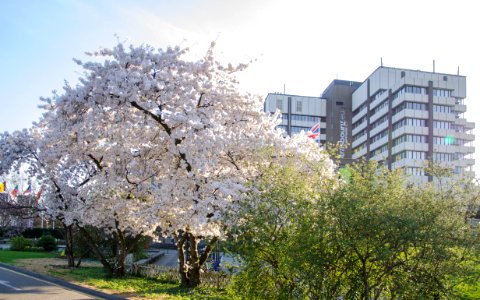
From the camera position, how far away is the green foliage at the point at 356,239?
9125 mm

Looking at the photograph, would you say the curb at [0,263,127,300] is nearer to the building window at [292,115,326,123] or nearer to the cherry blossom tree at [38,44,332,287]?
the cherry blossom tree at [38,44,332,287]

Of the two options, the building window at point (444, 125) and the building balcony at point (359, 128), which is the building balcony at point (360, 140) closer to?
the building balcony at point (359, 128)

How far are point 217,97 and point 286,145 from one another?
2.91 meters

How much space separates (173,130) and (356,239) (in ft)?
24.4

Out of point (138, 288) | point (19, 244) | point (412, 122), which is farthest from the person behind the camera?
point (412, 122)

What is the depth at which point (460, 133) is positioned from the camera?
257 ft

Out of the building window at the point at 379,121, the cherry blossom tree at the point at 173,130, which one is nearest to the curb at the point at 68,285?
the cherry blossom tree at the point at 173,130

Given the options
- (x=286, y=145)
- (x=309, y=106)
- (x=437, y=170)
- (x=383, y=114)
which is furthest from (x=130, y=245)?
(x=309, y=106)

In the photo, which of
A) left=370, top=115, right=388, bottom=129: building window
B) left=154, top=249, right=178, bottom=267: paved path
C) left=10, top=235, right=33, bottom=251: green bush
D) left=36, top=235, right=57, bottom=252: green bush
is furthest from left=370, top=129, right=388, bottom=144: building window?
left=10, top=235, right=33, bottom=251: green bush

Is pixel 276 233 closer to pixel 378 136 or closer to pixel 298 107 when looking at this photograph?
pixel 378 136

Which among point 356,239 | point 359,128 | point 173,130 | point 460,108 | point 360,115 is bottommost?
point 356,239

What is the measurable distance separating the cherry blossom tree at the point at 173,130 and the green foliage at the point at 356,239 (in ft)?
8.34

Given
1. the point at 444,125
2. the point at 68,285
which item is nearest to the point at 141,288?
the point at 68,285

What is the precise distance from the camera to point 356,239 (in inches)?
363
